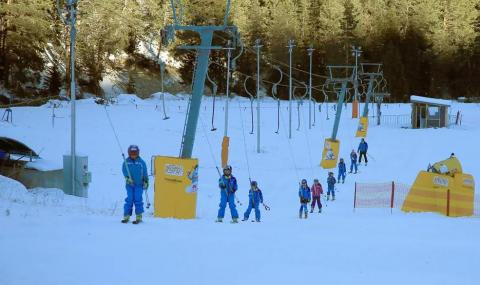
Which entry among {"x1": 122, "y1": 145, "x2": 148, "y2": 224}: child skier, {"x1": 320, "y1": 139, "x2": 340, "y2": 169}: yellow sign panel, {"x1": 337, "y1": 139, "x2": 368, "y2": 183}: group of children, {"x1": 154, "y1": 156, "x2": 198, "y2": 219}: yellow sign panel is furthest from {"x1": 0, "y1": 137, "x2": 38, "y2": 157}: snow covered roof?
{"x1": 320, "y1": 139, "x2": 340, "y2": 169}: yellow sign panel

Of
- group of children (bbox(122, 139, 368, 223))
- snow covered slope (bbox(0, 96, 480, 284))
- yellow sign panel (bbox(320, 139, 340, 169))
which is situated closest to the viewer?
snow covered slope (bbox(0, 96, 480, 284))

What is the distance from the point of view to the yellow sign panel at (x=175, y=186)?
13188 millimetres

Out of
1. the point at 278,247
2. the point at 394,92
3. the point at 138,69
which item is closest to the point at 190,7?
the point at 138,69

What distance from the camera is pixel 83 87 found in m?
64.8

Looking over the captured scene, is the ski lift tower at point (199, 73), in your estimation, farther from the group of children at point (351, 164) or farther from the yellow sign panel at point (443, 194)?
the group of children at point (351, 164)

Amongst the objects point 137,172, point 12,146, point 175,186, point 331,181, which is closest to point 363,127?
point 331,181

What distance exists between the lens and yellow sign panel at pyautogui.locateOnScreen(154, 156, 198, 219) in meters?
13.2

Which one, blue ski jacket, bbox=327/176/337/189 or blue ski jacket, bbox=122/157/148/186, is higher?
blue ski jacket, bbox=122/157/148/186

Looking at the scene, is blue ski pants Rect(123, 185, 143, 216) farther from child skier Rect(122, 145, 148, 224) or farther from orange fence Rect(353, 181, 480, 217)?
orange fence Rect(353, 181, 480, 217)

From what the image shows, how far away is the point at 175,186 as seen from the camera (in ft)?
43.7

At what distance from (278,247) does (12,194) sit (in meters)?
8.09

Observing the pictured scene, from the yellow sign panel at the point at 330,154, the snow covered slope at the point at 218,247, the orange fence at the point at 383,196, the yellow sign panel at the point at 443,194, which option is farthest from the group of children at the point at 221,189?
the yellow sign panel at the point at 330,154

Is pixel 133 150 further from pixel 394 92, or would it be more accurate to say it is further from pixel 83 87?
pixel 394 92

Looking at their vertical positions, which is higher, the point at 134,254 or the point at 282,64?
the point at 282,64
